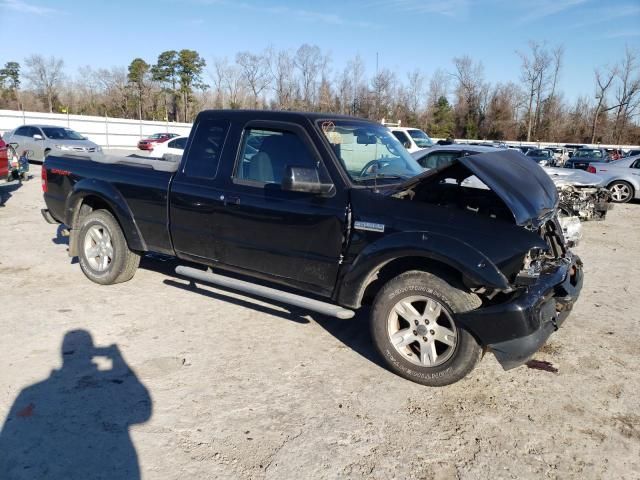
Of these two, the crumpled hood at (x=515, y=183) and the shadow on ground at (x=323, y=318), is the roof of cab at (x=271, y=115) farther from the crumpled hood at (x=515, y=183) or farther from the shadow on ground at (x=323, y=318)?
the shadow on ground at (x=323, y=318)

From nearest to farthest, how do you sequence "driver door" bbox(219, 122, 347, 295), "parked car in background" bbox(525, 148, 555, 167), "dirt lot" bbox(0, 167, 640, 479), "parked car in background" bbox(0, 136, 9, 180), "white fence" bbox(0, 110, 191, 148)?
"dirt lot" bbox(0, 167, 640, 479) < "driver door" bbox(219, 122, 347, 295) < "parked car in background" bbox(0, 136, 9, 180) < "parked car in background" bbox(525, 148, 555, 167) < "white fence" bbox(0, 110, 191, 148)

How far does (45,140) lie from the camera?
20562 mm

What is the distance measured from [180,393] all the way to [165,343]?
2.95 ft

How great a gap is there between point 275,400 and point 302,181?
5.43 feet

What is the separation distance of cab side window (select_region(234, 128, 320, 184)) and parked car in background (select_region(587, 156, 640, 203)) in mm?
14526

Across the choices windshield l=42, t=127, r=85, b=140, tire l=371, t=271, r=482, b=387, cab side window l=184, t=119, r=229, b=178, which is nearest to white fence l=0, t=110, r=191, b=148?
windshield l=42, t=127, r=85, b=140

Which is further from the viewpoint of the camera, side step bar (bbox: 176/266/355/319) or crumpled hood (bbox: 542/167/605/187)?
crumpled hood (bbox: 542/167/605/187)

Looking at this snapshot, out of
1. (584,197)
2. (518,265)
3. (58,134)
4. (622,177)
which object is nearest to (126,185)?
(518,265)

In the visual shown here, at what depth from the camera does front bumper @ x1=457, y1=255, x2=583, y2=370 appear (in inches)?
131

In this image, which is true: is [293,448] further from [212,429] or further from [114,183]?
[114,183]

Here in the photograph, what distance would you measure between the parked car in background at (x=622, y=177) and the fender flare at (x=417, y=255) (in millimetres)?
14682

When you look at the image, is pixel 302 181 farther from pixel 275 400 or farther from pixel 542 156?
pixel 542 156

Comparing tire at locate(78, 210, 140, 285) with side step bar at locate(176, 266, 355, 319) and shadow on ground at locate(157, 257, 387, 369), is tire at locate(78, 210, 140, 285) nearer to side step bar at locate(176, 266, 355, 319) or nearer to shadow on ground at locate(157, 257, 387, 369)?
shadow on ground at locate(157, 257, 387, 369)

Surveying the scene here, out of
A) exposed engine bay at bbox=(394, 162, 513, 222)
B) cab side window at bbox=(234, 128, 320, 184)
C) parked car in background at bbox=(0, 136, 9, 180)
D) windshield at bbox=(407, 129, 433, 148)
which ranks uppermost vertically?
windshield at bbox=(407, 129, 433, 148)
